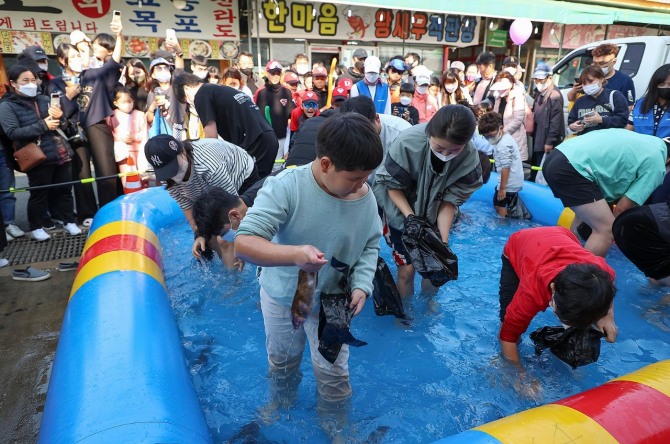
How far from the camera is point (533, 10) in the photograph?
1162 cm

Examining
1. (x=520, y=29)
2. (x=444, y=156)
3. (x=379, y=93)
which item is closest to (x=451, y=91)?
(x=379, y=93)

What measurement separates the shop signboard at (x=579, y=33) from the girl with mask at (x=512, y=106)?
30.6 ft

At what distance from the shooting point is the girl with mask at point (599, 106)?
15.6 feet

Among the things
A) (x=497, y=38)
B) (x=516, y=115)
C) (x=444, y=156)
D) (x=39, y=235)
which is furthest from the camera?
(x=497, y=38)

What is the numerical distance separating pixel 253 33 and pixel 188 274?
8419 millimetres

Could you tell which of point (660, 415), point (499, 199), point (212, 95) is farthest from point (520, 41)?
point (660, 415)

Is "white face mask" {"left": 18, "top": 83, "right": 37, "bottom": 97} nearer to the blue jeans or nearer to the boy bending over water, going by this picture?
the blue jeans

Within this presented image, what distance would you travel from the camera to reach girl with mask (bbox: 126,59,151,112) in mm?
5809

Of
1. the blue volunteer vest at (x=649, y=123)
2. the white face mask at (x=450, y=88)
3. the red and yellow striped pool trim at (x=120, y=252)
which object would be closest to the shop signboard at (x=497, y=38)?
the white face mask at (x=450, y=88)

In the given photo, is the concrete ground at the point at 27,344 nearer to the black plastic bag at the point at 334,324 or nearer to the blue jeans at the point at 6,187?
the blue jeans at the point at 6,187

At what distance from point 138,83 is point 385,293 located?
4.79 meters

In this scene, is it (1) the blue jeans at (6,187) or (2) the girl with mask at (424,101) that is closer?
(1) the blue jeans at (6,187)

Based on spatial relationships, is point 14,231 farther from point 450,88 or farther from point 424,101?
point 450,88

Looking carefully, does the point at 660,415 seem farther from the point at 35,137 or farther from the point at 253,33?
the point at 253,33
